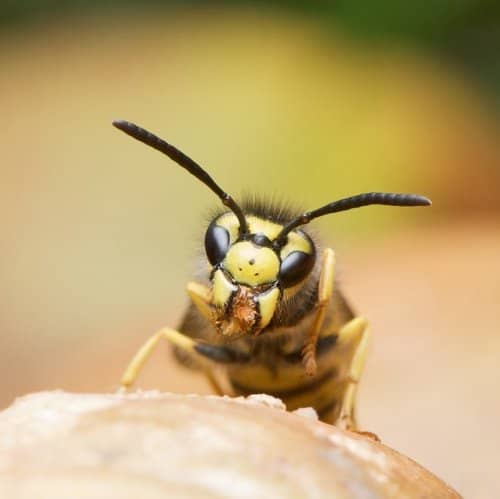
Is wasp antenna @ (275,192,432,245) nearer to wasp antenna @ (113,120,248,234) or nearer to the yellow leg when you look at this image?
wasp antenna @ (113,120,248,234)

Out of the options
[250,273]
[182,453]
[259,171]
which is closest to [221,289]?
[250,273]

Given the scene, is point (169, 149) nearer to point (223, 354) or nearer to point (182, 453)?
point (223, 354)

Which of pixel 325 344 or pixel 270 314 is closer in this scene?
pixel 270 314

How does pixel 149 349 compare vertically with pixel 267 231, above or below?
below

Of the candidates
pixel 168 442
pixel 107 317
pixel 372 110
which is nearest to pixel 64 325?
pixel 107 317

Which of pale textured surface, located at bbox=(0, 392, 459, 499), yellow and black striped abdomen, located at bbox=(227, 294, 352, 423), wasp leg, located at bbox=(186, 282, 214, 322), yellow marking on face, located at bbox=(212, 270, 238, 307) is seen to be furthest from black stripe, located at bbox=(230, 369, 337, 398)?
pale textured surface, located at bbox=(0, 392, 459, 499)

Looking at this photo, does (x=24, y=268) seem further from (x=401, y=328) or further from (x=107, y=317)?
(x=401, y=328)

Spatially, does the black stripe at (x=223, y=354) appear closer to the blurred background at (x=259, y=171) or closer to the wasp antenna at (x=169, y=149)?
the wasp antenna at (x=169, y=149)
